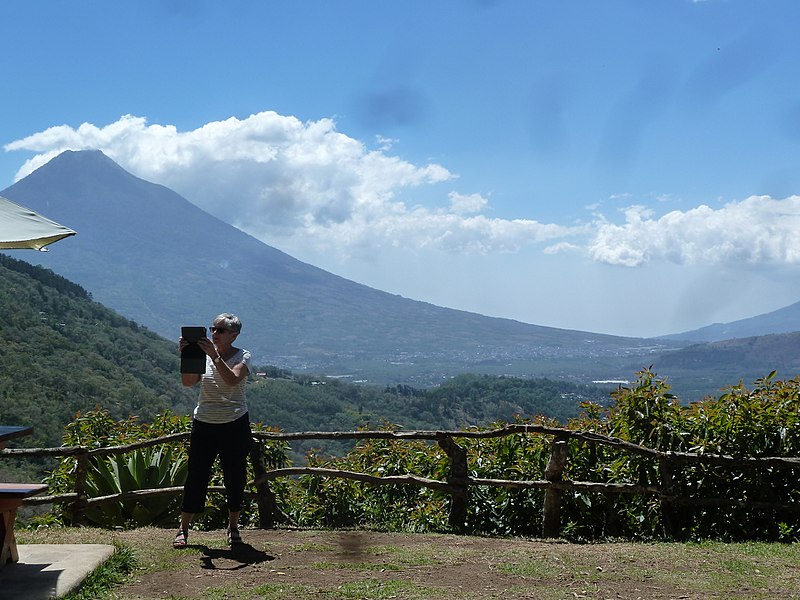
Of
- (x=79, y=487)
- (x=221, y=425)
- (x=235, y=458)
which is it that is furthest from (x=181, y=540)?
(x=79, y=487)

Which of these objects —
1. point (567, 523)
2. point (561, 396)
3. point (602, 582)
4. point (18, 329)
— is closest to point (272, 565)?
point (602, 582)

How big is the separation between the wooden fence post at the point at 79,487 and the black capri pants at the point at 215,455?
1590 mm

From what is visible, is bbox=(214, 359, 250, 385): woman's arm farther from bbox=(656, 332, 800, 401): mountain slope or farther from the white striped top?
bbox=(656, 332, 800, 401): mountain slope

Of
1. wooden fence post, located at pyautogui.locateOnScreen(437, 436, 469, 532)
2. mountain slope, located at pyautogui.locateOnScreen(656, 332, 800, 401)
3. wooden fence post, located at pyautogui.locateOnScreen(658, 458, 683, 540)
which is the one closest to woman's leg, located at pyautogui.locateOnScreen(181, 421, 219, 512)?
wooden fence post, located at pyautogui.locateOnScreen(437, 436, 469, 532)

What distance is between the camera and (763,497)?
689 cm

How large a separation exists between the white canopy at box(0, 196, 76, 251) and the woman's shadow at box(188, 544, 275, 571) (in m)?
2.27

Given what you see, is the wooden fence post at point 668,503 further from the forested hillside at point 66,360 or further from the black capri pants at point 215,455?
the forested hillside at point 66,360

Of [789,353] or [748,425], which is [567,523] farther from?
[789,353]

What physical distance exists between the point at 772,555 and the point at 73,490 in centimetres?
572

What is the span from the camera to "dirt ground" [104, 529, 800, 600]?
4926 mm

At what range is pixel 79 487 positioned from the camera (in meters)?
7.20

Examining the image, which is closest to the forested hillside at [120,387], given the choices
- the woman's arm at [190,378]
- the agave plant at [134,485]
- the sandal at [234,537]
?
the agave plant at [134,485]

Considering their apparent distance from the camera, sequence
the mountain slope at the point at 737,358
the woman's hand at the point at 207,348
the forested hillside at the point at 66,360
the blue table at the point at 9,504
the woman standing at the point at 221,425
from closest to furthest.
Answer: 1. the blue table at the point at 9,504
2. the woman's hand at the point at 207,348
3. the woman standing at the point at 221,425
4. the forested hillside at the point at 66,360
5. the mountain slope at the point at 737,358

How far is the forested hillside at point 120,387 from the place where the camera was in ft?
113
